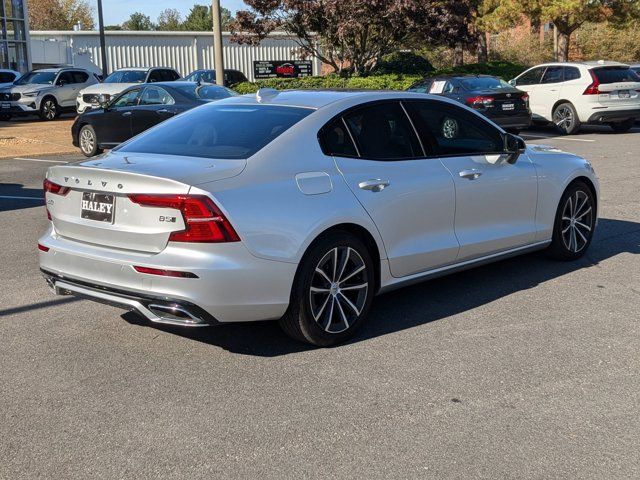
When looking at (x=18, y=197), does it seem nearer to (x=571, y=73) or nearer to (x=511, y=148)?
(x=511, y=148)

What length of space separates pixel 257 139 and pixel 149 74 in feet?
77.5

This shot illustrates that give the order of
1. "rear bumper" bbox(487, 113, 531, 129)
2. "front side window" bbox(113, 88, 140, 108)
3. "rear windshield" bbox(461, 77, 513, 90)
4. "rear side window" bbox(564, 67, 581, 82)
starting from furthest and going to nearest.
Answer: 1. "rear side window" bbox(564, 67, 581, 82)
2. "rear windshield" bbox(461, 77, 513, 90)
3. "rear bumper" bbox(487, 113, 531, 129)
4. "front side window" bbox(113, 88, 140, 108)

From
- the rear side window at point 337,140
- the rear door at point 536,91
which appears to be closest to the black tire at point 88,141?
the rear door at point 536,91

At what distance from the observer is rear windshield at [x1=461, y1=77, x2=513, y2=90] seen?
65.3 feet

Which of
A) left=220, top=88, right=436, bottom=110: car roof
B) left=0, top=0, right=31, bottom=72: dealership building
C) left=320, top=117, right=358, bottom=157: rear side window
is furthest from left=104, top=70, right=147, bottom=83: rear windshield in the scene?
left=320, top=117, right=358, bottom=157: rear side window

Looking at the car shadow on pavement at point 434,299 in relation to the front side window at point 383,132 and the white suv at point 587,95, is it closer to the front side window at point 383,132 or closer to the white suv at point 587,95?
the front side window at point 383,132

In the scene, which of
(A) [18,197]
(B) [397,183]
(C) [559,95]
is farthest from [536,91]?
(B) [397,183]

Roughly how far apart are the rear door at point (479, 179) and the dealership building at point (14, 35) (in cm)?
3594

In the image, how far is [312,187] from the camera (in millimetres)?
5301

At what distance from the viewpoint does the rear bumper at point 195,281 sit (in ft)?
15.7

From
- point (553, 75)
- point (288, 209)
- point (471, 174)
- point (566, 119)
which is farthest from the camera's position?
point (553, 75)

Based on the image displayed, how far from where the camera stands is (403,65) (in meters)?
30.1

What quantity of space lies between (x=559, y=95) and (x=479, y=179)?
16020mm

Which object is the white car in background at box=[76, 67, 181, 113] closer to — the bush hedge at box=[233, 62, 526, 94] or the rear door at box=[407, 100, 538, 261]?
the bush hedge at box=[233, 62, 526, 94]
